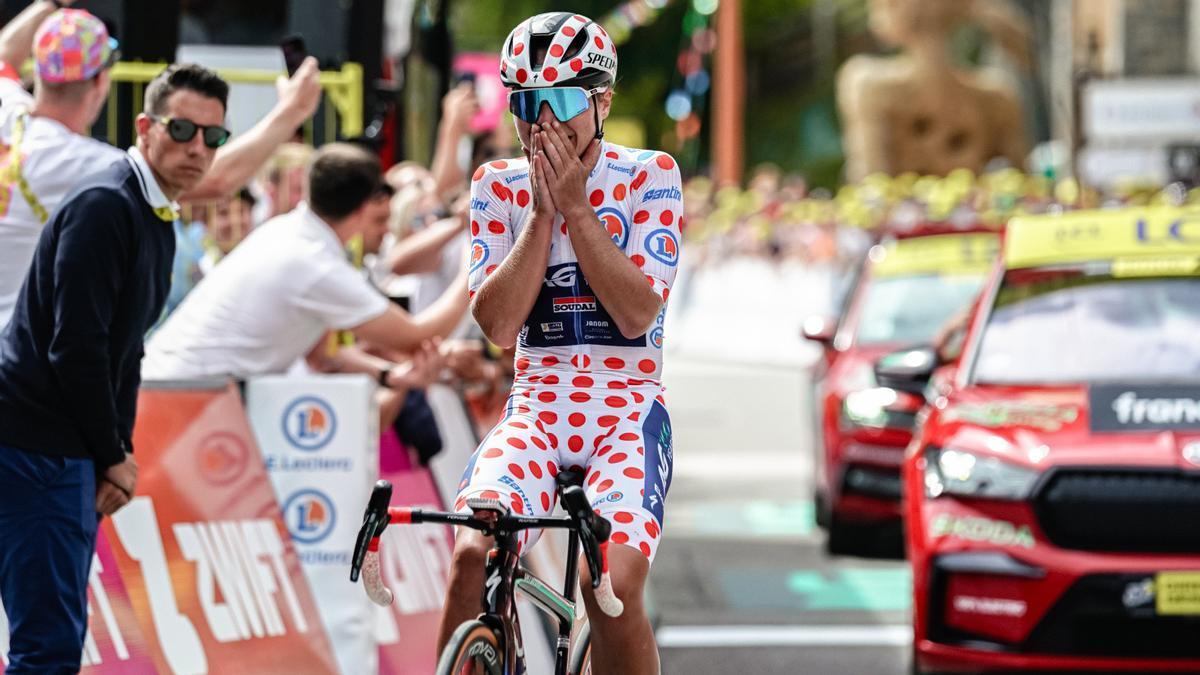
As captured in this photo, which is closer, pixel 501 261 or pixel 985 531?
pixel 501 261

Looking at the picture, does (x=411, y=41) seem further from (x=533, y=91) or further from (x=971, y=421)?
(x=533, y=91)

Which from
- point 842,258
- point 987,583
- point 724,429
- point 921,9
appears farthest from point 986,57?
point 987,583

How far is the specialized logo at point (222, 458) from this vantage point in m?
7.11

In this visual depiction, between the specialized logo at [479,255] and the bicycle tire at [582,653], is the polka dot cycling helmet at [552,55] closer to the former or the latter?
the specialized logo at [479,255]

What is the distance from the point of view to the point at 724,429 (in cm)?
2005

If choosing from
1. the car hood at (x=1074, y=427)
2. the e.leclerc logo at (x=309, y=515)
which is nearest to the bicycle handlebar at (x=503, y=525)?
the e.leclerc logo at (x=309, y=515)

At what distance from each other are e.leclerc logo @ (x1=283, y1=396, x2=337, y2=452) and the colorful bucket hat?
1.60 meters

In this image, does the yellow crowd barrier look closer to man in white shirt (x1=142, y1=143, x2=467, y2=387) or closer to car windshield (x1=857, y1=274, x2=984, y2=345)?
man in white shirt (x1=142, y1=143, x2=467, y2=387)

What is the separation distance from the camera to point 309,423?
7.34m

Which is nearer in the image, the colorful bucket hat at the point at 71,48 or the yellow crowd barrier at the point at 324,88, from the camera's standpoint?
the colorful bucket hat at the point at 71,48

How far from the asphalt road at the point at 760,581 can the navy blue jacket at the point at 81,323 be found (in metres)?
3.67

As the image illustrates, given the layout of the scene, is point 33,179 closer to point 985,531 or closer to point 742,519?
point 985,531

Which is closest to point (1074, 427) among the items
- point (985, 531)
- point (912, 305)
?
point (985, 531)

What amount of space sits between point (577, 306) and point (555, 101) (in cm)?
52
